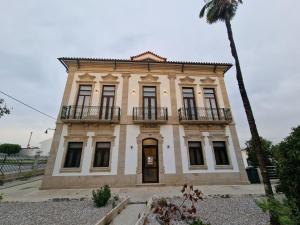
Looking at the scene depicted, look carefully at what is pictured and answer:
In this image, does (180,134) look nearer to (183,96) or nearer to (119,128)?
(183,96)

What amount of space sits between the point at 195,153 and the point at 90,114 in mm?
8140

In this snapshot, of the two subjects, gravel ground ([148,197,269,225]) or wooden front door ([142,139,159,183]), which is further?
wooden front door ([142,139,159,183])

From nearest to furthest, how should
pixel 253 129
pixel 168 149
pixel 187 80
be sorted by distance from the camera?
pixel 253 129 → pixel 168 149 → pixel 187 80

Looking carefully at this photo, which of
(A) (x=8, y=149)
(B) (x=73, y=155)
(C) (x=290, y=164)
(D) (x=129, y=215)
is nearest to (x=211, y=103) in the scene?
(C) (x=290, y=164)

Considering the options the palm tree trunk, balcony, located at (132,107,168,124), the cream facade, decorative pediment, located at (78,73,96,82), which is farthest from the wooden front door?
the palm tree trunk

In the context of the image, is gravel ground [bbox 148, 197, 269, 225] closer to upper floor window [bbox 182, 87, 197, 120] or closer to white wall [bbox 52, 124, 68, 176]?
upper floor window [bbox 182, 87, 197, 120]

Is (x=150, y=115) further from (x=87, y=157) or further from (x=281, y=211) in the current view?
(x=281, y=211)

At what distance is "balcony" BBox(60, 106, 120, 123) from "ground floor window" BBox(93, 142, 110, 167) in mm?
1682

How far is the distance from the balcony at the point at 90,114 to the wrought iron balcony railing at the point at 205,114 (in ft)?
16.2

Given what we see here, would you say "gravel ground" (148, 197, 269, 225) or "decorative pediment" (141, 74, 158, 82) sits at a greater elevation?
"decorative pediment" (141, 74, 158, 82)

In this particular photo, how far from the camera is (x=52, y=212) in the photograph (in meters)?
5.71

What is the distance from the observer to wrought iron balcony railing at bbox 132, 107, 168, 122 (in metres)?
11.6

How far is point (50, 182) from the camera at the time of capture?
9.93 m

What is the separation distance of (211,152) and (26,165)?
18117mm
